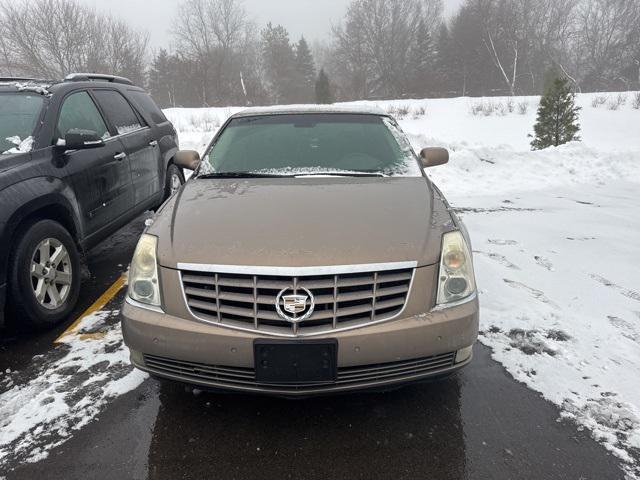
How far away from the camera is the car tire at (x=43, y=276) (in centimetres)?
301

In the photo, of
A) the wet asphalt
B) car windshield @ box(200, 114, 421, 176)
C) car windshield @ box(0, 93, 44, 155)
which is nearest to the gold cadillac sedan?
the wet asphalt

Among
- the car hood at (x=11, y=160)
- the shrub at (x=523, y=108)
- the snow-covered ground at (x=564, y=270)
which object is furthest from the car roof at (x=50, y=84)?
the shrub at (x=523, y=108)

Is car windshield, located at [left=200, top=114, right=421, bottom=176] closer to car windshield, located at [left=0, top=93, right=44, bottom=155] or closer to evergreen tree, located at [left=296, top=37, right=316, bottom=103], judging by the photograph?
car windshield, located at [left=0, top=93, right=44, bottom=155]

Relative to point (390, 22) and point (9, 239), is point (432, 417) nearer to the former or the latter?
point (9, 239)

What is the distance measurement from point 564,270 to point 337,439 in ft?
10.7

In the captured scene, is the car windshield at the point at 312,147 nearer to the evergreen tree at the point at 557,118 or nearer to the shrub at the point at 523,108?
the evergreen tree at the point at 557,118

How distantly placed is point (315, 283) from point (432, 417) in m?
1.06

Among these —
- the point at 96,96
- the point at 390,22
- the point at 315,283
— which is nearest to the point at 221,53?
the point at 390,22

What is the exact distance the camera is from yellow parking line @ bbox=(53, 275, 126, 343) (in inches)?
131

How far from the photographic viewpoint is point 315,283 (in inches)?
80.0

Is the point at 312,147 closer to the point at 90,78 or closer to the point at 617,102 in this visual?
the point at 90,78

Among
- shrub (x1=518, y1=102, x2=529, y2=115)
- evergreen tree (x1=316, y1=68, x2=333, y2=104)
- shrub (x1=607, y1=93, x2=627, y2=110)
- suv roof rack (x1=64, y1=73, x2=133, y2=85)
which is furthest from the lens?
evergreen tree (x1=316, y1=68, x2=333, y2=104)

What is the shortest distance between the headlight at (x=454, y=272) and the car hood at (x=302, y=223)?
0.20 ft

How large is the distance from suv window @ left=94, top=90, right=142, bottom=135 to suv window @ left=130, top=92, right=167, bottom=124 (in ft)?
0.99
